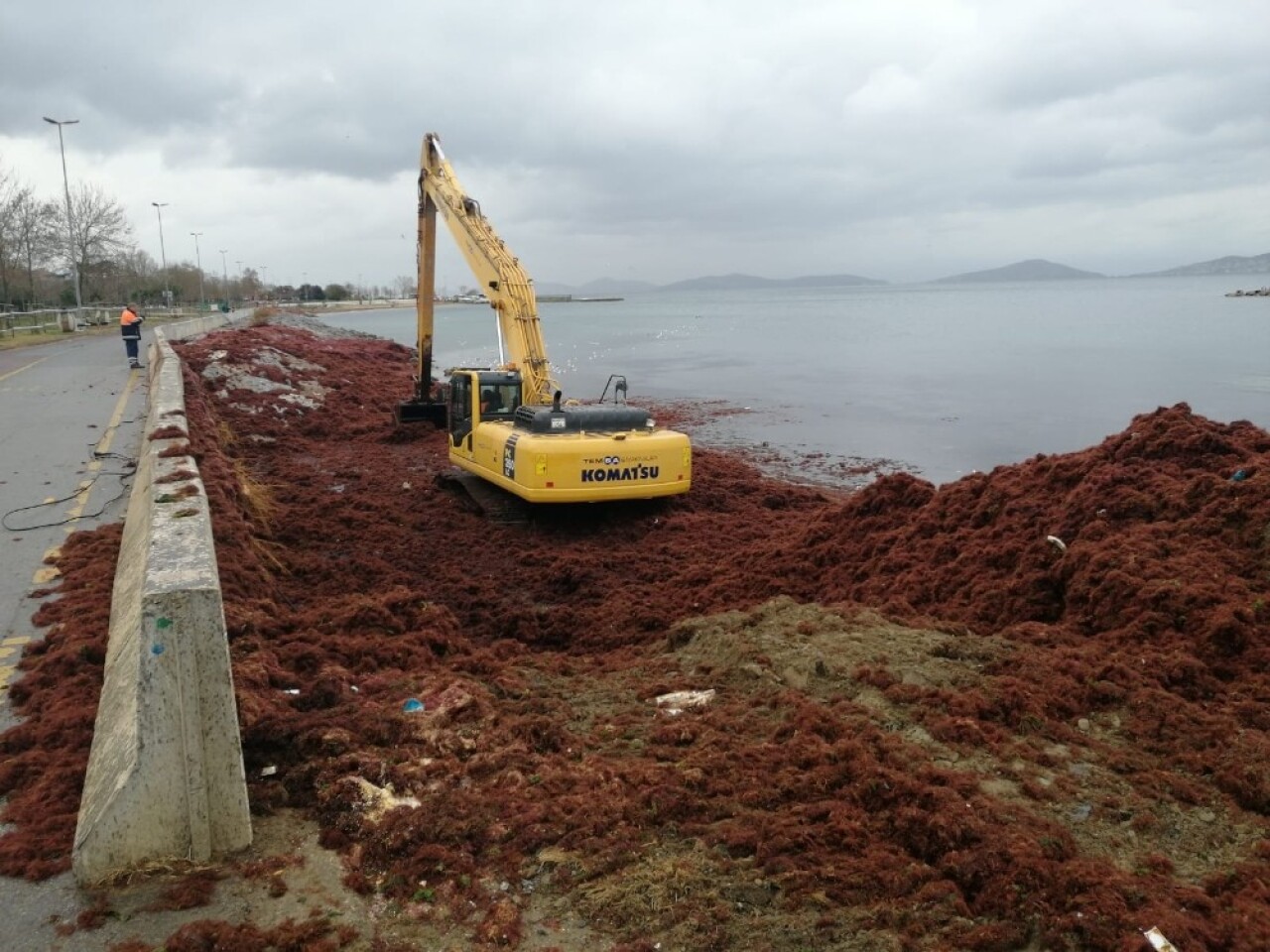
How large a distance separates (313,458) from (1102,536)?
12.9m

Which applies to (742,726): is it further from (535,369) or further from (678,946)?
(535,369)

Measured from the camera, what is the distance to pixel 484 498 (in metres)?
13.0

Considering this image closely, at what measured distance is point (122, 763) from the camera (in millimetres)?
3678

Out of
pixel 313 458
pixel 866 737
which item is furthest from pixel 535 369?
pixel 866 737

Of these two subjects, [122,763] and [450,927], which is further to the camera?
[122,763]

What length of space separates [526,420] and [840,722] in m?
8.05

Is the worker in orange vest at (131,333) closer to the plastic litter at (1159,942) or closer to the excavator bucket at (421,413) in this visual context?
the excavator bucket at (421,413)

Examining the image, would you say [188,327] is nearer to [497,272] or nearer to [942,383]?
[497,272]

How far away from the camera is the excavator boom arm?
13.7 metres

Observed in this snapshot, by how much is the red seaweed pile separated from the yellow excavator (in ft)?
6.86

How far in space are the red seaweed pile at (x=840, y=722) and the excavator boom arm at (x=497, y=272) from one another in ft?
15.5

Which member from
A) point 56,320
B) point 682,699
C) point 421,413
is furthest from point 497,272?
point 56,320

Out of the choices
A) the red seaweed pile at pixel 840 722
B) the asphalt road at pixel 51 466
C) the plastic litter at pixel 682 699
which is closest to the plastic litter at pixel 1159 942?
the red seaweed pile at pixel 840 722

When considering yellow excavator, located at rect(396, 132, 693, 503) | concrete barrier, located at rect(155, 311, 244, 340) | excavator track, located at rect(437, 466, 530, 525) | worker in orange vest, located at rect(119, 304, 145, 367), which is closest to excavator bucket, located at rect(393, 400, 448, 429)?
yellow excavator, located at rect(396, 132, 693, 503)
